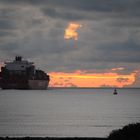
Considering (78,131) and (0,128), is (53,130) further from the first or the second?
(0,128)

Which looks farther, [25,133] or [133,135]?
[25,133]

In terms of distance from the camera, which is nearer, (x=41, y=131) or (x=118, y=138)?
(x=118, y=138)

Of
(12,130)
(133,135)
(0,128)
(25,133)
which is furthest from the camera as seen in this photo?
(0,128)

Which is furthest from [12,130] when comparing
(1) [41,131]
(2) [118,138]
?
(2) [118,138]

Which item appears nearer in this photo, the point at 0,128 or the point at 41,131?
the point at 41,131

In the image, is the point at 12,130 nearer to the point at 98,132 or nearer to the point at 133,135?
the point at 98,132

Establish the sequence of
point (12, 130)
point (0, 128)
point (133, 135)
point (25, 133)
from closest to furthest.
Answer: point (133, 135), point (25, 133), point (12, 130), point (0, 128)

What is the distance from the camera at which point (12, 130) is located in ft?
200

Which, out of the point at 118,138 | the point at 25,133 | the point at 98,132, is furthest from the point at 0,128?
the point at 118,138

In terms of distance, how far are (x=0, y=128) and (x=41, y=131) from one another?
778 cm

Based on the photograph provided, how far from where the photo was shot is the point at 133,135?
93.0 ft

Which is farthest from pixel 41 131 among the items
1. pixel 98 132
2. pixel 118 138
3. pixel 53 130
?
pixel 118 138

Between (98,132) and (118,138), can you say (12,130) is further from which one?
(118,138)

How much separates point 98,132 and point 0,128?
12.9 meters
